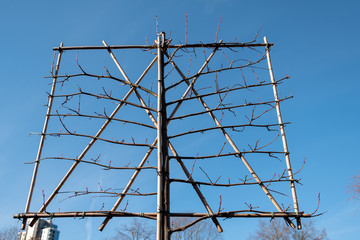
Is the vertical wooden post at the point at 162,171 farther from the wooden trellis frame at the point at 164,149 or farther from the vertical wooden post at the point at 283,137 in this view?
the vertical wooden post at the point at 283,137

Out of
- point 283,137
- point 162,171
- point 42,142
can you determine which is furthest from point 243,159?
point 42,142

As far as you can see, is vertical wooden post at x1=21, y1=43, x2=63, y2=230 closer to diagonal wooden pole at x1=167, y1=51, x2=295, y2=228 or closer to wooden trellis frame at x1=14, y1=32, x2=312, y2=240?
wooden trellis frame at x1=14, y1=32, x2=312, y2=240

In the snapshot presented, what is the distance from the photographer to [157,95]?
4676 mm

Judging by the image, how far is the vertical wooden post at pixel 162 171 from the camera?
3815mm

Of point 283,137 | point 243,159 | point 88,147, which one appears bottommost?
point 243,159

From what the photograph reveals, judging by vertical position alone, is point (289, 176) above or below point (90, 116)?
below

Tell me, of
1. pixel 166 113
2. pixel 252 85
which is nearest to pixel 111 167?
pixel 166 113

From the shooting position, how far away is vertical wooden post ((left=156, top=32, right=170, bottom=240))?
3.81m

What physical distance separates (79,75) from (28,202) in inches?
74.5

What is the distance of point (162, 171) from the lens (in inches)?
159

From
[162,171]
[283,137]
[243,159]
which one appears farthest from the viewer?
[283,137]

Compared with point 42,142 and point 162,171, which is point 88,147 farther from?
point 162,171

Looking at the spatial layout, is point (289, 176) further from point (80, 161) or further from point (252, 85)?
point (80, 161)

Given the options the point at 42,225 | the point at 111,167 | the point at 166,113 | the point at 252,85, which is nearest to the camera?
the point at 111,167
